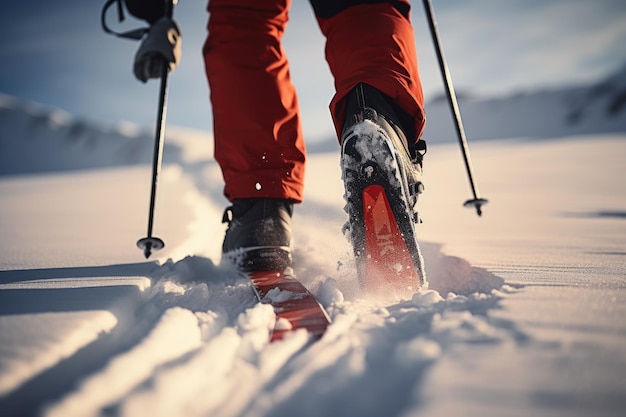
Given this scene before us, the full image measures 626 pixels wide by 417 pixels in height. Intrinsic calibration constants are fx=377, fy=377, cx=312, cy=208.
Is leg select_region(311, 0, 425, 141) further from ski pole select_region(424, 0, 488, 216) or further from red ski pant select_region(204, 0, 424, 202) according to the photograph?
ski pole select_region(424, 0, 488, 216)

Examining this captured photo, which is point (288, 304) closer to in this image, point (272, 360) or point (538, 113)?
point (272, 360)

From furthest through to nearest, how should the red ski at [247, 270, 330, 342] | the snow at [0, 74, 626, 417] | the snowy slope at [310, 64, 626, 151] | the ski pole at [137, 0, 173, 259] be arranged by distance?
1. the snowy slope at [310, 64, 626, 151]
2. the ski pole at [137, 0, 173, 259]
3. the red ski at [247, 270, 330, 342]
4. the snow at [0, 74, 626, 417]

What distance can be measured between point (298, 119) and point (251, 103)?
0.15 meters

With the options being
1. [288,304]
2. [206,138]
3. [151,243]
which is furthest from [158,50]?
[206,138]

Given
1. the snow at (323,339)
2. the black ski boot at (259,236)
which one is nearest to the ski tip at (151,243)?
the snow at (323,339)

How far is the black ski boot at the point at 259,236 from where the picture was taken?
3.14ft

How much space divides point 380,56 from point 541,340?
67 centimetres

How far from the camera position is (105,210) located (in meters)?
2.12

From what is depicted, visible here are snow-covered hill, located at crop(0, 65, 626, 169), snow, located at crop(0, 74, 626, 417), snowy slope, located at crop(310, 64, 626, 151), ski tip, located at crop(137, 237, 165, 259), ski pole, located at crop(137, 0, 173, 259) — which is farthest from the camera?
snow-covered hill, located at crop(0, 65, 626, 169)

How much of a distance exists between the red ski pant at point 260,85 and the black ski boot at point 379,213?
0.87 feet

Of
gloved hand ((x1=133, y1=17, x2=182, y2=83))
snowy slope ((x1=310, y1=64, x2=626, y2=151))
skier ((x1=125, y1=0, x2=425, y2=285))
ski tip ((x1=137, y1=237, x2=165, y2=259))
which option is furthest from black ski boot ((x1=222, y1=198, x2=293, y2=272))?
snowy slope ((x1=310, y1=64, x2=626, y2=151))

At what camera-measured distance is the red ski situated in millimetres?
526

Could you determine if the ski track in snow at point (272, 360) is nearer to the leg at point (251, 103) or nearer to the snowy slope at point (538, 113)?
the leg at point (251, 103)

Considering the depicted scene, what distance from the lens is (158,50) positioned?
1072mm
